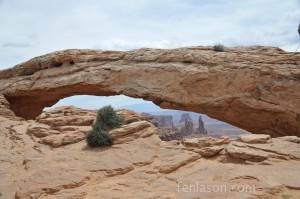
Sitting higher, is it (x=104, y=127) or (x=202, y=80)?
(x=202, y=80)

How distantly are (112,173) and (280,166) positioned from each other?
5.30 m

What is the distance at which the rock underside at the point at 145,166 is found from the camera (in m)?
9.06

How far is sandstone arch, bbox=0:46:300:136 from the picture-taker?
62.4 ft

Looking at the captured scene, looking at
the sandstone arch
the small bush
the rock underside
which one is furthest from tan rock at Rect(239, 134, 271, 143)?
the small bush

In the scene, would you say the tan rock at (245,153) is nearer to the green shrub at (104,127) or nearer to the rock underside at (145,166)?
the rock underside at (145,166)

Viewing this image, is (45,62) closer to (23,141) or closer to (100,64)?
(100,64)

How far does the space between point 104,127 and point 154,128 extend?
6.90 feet

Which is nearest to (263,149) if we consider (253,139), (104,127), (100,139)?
(253,139)

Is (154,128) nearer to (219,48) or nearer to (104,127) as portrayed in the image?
(104,127)

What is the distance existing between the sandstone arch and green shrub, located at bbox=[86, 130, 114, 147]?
29.2 ft

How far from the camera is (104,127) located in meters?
12.9

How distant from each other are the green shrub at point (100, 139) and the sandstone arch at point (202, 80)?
8908 mm

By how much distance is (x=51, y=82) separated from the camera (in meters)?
23.9

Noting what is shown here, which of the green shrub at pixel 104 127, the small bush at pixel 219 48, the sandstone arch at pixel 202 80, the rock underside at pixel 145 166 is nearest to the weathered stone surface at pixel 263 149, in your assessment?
the rock underside at pixel 145 166
